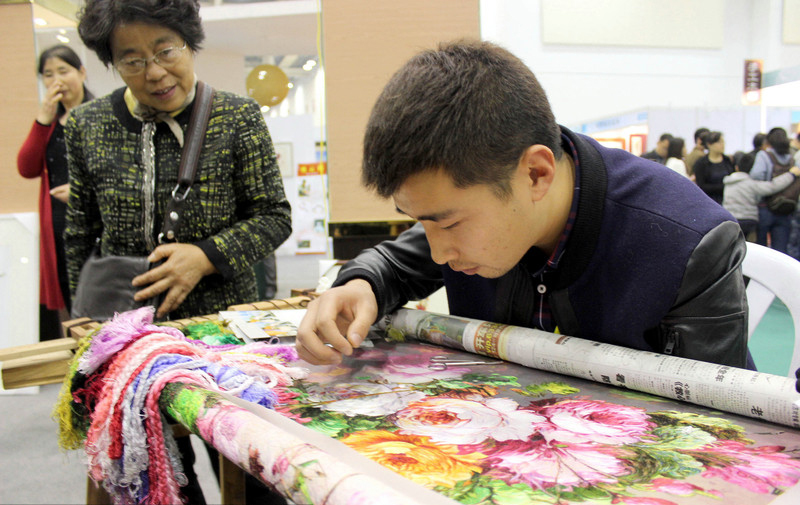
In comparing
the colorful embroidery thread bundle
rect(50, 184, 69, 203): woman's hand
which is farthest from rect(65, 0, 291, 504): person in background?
rect(50, 184, 69, 203): woman's hand

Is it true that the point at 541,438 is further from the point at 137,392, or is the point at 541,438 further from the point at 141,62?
the point at 141,62

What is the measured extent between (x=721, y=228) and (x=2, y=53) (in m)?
3.72

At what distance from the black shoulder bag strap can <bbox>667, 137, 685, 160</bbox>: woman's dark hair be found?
3293mm

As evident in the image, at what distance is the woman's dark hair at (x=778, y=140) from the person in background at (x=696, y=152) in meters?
0.36

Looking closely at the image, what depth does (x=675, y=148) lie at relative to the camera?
12.4 ft

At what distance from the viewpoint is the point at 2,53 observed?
3.21 metres

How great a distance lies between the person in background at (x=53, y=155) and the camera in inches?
96.2

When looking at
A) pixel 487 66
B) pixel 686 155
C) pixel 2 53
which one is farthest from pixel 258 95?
pixel 487 66

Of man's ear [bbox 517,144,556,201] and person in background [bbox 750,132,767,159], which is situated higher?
person in background [bbox 750,132,767,159]

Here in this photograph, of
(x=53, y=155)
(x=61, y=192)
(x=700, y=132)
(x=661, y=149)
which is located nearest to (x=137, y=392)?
(x=61, y=192)

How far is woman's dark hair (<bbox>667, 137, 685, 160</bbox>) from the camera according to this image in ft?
12.3

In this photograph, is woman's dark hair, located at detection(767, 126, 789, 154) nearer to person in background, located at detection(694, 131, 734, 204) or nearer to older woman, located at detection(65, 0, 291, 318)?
person in background, located at detection(694, 131, 734, 204)

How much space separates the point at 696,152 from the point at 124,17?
3.60 m

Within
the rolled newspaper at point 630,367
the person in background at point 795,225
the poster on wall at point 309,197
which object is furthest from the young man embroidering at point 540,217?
the poster on wall at point 309,197
